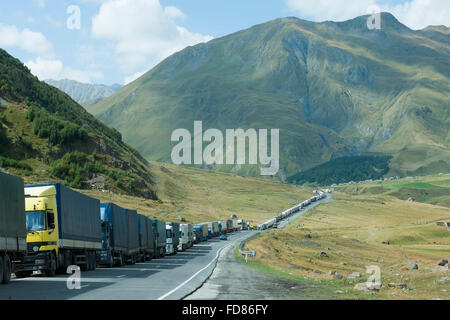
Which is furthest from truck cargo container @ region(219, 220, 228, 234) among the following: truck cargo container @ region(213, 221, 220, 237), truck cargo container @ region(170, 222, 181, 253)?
truck cargo container @ region(170, 222, 181, 253)

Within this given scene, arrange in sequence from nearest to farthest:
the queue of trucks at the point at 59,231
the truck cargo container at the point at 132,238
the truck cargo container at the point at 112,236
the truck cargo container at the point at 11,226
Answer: the truck cargo container at the point at 11,226 → the queue of trucks at the point at 59,231 → the truck cargo container at the point at 112,236 → the truck cargo container at the point at 132,238

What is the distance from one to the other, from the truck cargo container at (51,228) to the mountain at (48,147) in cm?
6817

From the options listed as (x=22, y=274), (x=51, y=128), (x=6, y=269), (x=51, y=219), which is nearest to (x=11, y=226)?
(x=6, y=269)

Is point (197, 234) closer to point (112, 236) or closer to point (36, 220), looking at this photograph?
point (112, 236)

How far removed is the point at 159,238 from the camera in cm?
6003

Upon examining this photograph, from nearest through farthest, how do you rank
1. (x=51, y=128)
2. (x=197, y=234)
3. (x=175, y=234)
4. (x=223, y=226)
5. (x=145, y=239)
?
(x=145, y=239) → (x=175, y=234) → (x=197, y=234) → (x=51, y=128) → (x=223, y=226)

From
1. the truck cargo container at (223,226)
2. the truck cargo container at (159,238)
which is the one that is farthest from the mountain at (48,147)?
the truck cargo container at (159,238)

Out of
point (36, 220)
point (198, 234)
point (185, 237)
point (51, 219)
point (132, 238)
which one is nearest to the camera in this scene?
point (36, 220)

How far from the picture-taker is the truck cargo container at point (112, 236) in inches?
1667

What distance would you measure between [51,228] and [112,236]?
10.4 metres

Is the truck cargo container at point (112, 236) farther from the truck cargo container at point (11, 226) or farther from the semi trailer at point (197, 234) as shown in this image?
the semi trailer at point (197, 234)
